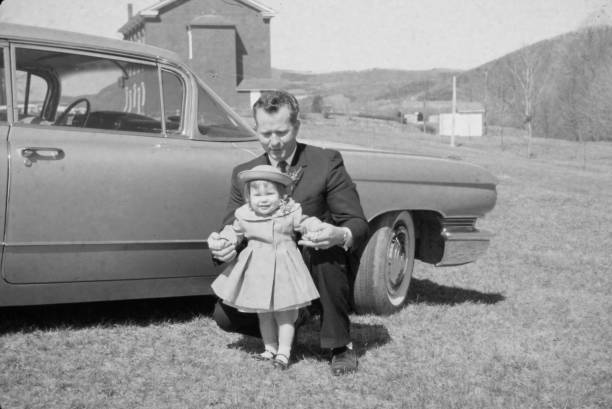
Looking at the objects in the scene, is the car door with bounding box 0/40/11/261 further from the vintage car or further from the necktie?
the necktie

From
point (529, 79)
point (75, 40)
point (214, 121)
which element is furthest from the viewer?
point (529, 79)

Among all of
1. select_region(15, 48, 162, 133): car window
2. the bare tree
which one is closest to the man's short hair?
select_region(15, 48, 162, 133): car window

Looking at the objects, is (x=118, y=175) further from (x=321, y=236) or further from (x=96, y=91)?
(x=321, y=236)

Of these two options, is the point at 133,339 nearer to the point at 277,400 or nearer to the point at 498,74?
the point at 277,400

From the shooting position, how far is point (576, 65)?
5431 centimetres

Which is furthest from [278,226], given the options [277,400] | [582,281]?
[582,281]

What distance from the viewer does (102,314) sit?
4.40m

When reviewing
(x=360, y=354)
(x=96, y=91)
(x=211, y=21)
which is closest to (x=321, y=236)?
(x=360, y=354)

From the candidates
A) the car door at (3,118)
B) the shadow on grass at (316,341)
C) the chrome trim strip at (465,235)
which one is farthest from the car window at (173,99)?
the chrome trim strip at (465,235)

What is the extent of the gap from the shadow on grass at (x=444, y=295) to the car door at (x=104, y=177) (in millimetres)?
1871

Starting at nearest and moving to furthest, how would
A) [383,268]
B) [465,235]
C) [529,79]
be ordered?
[383,268] → [465,235] → [529,79]

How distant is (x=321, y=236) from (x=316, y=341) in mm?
1029

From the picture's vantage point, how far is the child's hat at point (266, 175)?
10.6 feet

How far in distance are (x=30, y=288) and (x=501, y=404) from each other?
2354 millimetres
